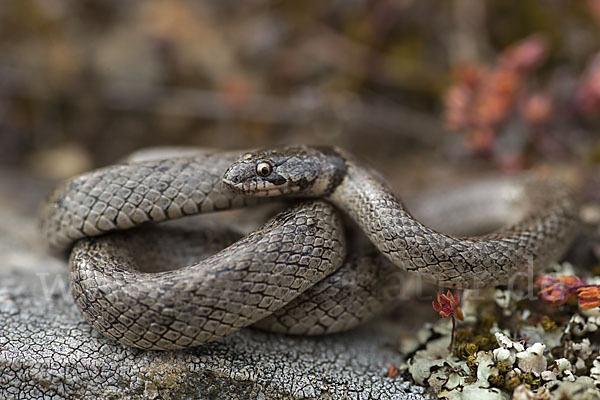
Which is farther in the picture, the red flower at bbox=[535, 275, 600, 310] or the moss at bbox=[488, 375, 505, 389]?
the red flower at bbox=[535, 275, 600, 310]

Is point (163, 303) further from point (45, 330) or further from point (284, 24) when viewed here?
point (284, 24)

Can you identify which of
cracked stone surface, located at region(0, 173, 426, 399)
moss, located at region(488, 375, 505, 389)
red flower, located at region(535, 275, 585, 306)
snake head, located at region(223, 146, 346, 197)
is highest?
snake head, located at region(223, 146, 346, 197)

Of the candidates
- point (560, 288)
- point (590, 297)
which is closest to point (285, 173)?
point (560, 288)

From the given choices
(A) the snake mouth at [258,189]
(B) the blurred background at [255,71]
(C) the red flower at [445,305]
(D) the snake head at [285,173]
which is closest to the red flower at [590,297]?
(C) the red flower at [445,305]

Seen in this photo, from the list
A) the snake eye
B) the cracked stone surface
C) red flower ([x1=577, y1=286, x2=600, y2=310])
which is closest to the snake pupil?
the snake eye

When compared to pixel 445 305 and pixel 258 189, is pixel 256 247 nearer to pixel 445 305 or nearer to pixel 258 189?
pixel 258 189

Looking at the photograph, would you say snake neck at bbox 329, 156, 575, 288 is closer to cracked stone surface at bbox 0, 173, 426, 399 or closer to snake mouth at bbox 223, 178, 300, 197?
snake mouth at bbox 223, 178, 300, 197

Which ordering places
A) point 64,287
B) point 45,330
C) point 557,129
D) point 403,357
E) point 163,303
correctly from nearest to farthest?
point 163,303 < point 45,330 < point 403,357 < point 64,287 < point 557,129

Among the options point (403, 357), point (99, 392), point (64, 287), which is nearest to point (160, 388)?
point (99, 392)
